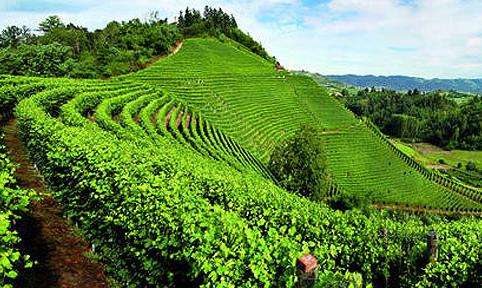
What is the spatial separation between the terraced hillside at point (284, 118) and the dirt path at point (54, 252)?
46769mm

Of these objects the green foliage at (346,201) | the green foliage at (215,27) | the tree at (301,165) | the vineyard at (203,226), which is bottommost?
the green foliage at (346,201)

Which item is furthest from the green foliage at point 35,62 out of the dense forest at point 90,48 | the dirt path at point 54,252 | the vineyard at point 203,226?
the dirt path at point 54,252

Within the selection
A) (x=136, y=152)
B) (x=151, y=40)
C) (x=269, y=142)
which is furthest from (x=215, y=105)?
(x=136, y=152)

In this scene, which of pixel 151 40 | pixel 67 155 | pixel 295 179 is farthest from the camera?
pixel 151 40

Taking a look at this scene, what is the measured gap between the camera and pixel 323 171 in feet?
206

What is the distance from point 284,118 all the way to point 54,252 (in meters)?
71.2

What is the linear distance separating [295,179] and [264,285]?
2081 inches

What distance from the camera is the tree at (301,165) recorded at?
59.4 metres

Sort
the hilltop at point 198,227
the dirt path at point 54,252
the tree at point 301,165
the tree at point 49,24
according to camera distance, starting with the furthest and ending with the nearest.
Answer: the tree at point 49,24, the tree at point 301,165, the dirt path at point 54,252, the hilltop at point 198,227

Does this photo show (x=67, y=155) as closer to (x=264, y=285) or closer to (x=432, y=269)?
(x=264, y=285)

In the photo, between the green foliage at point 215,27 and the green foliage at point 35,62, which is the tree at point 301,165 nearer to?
the green foliage at point 35,62

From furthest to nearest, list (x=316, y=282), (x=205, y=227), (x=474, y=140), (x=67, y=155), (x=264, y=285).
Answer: (x=474, y=140), (x=67, y=155), (x=205, y=227), (x=264, y=285), (x=316, y=282)

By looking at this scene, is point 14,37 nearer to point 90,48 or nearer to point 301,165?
point 90,48

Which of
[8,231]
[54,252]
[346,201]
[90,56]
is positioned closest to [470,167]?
[346,201]
